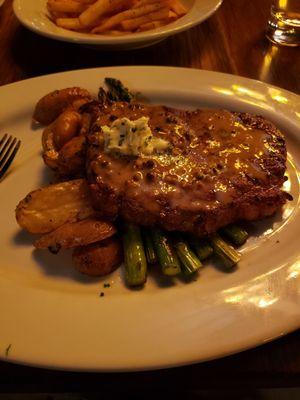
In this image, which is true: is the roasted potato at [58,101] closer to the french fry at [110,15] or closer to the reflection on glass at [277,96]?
the french fry at [110,15]

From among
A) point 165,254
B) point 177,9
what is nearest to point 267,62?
point 177,9

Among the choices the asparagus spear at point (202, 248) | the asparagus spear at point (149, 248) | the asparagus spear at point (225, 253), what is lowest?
the asparagus spear at point (225, 253)

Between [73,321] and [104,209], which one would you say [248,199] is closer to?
[104,209]

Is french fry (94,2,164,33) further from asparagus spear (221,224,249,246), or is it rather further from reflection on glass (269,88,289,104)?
asparagus spear (221,224,249,246)

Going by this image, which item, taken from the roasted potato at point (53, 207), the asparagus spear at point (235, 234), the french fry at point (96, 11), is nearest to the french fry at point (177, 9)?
the french fry at point (96, 11)

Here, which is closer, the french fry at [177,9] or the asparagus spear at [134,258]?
the asparagus spear at [134,258]

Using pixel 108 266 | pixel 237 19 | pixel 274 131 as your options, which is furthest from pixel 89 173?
pixel 237 19
